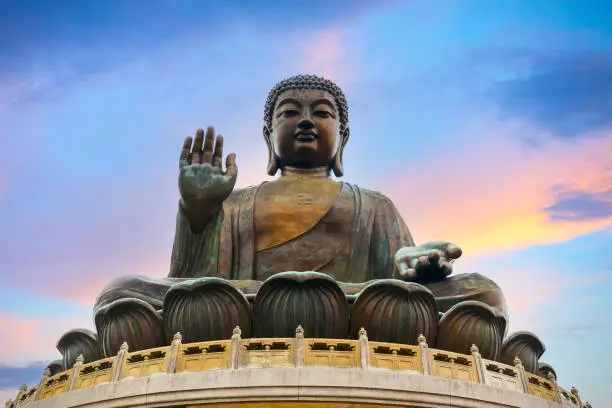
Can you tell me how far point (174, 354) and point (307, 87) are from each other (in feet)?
18.6

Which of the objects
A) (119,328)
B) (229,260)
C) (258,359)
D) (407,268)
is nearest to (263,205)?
(229,260)

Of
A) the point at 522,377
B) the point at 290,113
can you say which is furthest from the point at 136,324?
the point at 290,113

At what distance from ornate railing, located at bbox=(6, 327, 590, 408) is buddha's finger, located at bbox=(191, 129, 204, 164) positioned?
9.49 feet

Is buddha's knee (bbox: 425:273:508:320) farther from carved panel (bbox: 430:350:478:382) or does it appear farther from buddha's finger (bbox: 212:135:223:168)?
buddha's finger (bbox: 212:135:223:168)

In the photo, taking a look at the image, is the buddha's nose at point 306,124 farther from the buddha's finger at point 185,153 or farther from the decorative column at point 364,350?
the decorative column at point 364,350

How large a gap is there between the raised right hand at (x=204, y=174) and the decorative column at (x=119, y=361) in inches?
101

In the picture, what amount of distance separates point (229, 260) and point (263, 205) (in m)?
0.99

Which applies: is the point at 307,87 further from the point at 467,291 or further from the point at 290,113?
the point at 467,291

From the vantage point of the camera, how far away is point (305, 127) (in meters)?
12.1

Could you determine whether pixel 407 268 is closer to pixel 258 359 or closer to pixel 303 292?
pixel 303 292

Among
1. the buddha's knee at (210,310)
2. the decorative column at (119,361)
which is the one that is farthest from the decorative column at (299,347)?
the decorative column at (119,361)

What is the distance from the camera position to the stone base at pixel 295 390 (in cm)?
732

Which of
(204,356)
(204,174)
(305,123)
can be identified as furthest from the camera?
(305,123)

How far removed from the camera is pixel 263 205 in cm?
1152
